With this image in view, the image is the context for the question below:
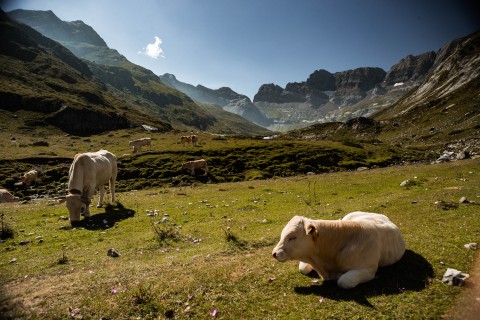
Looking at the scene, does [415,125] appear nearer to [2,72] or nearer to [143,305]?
[143,305]

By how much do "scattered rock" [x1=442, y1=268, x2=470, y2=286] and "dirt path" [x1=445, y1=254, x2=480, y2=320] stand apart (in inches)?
5.4

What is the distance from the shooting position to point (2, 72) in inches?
5802

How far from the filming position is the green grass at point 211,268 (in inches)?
296

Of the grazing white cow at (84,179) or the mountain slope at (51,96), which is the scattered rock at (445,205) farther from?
the mountain slope at (51,96)

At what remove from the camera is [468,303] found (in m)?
7.15

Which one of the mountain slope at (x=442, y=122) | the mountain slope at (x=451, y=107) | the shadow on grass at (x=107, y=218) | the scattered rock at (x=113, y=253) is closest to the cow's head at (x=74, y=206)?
the shadow on grass at (x=107, y=218)

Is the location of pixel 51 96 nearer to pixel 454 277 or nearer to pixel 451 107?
pixel 454 277

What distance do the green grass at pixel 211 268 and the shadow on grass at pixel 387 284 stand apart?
0.03m

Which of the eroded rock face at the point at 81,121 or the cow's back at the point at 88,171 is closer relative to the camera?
the cow's back at the point at 88,171

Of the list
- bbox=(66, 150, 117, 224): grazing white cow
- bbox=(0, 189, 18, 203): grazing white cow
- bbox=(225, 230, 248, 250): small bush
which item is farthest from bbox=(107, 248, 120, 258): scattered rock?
bbox=(0, 189, 18, 203): grazing white cow

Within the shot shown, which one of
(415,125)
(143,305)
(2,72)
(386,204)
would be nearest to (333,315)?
(143,305)

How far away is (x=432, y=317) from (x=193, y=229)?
11.6 metres

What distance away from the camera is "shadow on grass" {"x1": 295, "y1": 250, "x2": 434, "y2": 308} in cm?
785

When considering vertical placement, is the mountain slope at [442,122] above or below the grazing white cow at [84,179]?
above
